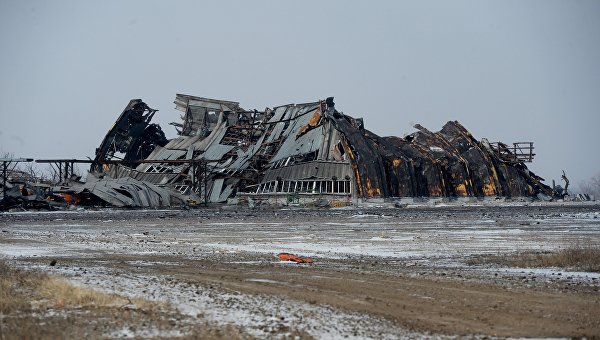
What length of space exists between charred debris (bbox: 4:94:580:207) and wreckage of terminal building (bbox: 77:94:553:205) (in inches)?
4.1

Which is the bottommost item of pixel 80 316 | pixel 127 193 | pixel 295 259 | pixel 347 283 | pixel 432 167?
pixel 80 316

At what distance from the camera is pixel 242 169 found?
88.0 metres

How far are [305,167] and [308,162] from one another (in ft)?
1.63

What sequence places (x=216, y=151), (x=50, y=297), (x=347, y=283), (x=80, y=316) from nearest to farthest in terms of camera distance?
(x=80, y=316)
(x=50, y=297)
(x=347, y=283)
(x=216, y=151)

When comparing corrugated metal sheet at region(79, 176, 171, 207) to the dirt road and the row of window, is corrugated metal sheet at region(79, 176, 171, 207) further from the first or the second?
the dirt road

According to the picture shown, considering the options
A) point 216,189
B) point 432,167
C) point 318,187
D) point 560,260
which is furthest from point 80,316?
point 216,189

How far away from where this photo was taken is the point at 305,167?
77.6 metres

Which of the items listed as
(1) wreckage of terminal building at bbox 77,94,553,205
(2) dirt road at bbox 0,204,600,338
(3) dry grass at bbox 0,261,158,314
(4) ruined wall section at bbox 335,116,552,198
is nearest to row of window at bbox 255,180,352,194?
(1) wreckage of terminal building at bbox 77,94,553,205

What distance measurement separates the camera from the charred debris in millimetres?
75250

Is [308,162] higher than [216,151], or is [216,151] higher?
[216,151]

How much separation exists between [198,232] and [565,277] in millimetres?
20812

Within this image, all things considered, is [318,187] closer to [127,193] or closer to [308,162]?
[308,162]

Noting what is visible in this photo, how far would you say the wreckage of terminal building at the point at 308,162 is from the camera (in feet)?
249

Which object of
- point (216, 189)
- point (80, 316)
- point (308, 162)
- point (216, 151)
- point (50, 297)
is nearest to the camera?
point (80, 316)
